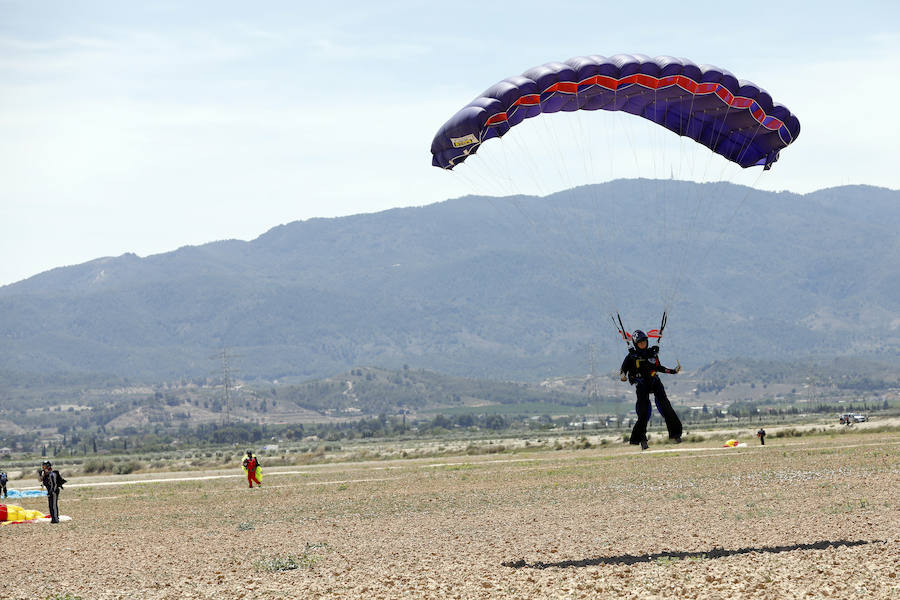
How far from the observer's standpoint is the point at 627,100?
25359mm

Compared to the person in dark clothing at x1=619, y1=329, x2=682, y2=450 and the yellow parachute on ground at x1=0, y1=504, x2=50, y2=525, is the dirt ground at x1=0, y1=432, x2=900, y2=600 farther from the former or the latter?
the person in dark clothing at x1=619, y1=329, x2=682, y2=450

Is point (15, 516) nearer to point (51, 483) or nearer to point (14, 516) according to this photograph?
→ point (14, 516)

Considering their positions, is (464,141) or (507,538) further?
(507,538)

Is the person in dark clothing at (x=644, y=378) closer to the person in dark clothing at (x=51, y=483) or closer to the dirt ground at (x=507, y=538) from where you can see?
the dirt ground at (x=507, y=538)

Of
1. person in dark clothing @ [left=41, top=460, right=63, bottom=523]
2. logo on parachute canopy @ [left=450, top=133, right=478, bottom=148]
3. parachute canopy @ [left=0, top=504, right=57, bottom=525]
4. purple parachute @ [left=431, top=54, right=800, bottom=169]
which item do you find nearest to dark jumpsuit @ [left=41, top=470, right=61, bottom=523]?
person in dark clothing @ [left=41, top=460, right=63, bottom=523]

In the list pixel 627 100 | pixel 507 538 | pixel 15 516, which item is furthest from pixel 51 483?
pixel 627 100

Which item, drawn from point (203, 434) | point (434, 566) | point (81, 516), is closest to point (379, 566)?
point (434, 566)

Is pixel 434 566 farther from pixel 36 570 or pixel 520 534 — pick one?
pixel 36 570

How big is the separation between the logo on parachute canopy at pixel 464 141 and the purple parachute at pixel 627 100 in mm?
20

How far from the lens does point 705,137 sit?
26.3 m

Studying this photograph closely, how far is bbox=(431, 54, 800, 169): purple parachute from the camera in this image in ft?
76.3

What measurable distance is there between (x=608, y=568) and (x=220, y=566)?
7.78 metres

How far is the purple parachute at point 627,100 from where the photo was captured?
2325 cm

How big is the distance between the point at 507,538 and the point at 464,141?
8.34 meters
